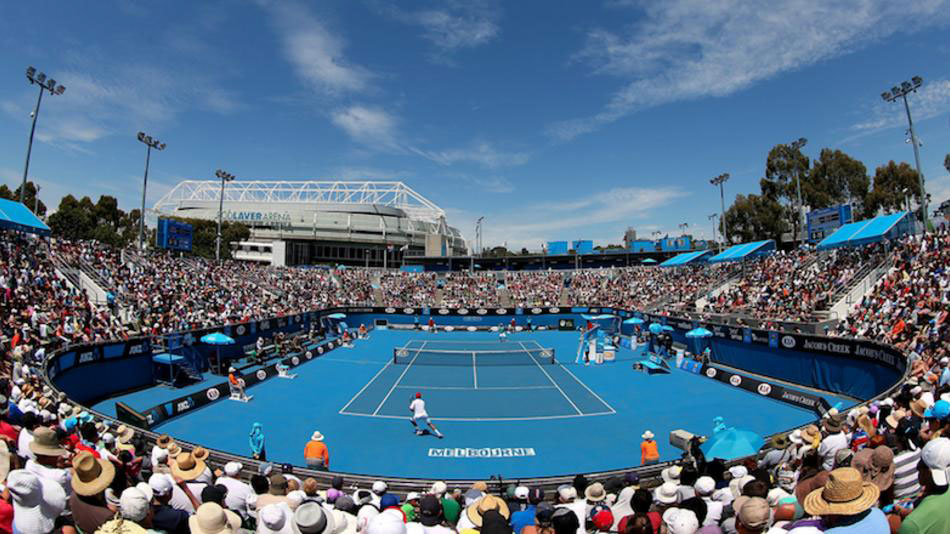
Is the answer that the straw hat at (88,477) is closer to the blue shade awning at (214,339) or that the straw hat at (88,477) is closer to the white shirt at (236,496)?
the white shirt at (236,496)

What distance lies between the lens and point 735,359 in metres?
27.1

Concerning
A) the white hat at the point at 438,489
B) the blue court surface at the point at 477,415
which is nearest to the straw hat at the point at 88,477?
the white hat at the point at 438,489

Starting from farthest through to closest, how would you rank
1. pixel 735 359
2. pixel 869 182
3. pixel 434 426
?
pixel 869 182
pixel 735 359
pixel 434 426

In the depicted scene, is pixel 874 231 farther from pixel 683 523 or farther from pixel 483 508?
pixel 483 508

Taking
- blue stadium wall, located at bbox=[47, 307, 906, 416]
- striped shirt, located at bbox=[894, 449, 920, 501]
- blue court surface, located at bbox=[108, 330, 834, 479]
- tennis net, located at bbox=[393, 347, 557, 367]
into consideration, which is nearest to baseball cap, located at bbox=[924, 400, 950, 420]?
striped shirt, located at bbox=[894, 449, 920, 501]

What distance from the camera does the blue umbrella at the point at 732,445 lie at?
9.73 meters

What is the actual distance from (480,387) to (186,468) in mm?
17256

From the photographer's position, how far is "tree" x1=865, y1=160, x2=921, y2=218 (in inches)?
2534

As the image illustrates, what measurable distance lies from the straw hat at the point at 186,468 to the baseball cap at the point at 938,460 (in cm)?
878

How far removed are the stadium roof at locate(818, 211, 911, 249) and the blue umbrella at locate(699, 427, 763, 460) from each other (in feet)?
85.2

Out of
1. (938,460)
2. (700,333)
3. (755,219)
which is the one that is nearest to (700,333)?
(700,333)

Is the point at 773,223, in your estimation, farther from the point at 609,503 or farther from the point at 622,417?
the point at 609,503

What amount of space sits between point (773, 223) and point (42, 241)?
8008cm

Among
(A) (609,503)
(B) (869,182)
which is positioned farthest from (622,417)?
(B) (869,182)
